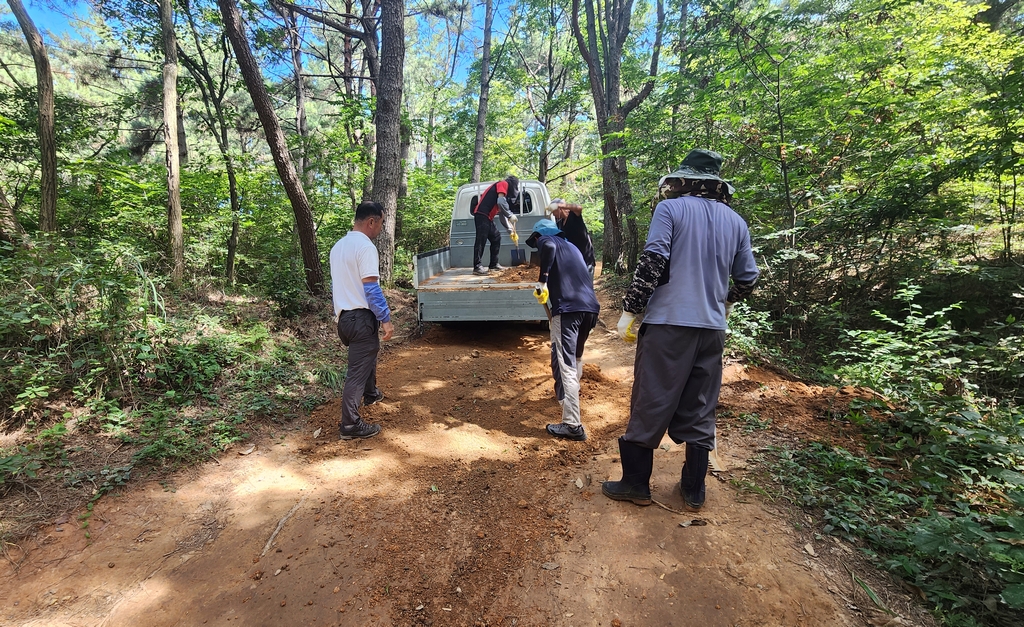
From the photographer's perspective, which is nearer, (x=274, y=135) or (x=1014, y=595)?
(x=1014, y=595)

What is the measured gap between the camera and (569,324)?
3660 millimetres

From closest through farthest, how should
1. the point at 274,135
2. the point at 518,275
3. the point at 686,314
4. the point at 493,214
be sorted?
the point at 686,314
the point at 274,135
the point at 518,275
the point at 493,214

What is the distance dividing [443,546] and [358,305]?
1.98 m

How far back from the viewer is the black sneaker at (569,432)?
3.59 m

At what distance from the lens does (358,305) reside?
3.54m

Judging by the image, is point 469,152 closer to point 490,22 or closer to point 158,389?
point 490,22

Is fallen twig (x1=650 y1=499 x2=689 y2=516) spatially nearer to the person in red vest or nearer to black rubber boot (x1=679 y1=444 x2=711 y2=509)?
black rubber boot (x1=679 y1=444 x2=711 y2=509)

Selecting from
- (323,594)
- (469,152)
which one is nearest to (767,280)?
(323,594)

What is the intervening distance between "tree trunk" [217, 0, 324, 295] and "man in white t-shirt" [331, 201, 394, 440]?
3340 mm

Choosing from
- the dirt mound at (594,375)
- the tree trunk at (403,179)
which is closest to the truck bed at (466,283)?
the dirt mound at (594,375)

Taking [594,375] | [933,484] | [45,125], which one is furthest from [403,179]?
[933,484]

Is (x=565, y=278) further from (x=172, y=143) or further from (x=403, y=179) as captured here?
(x=403, y=179)

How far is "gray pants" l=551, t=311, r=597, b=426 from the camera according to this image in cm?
360

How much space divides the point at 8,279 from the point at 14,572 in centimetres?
280
